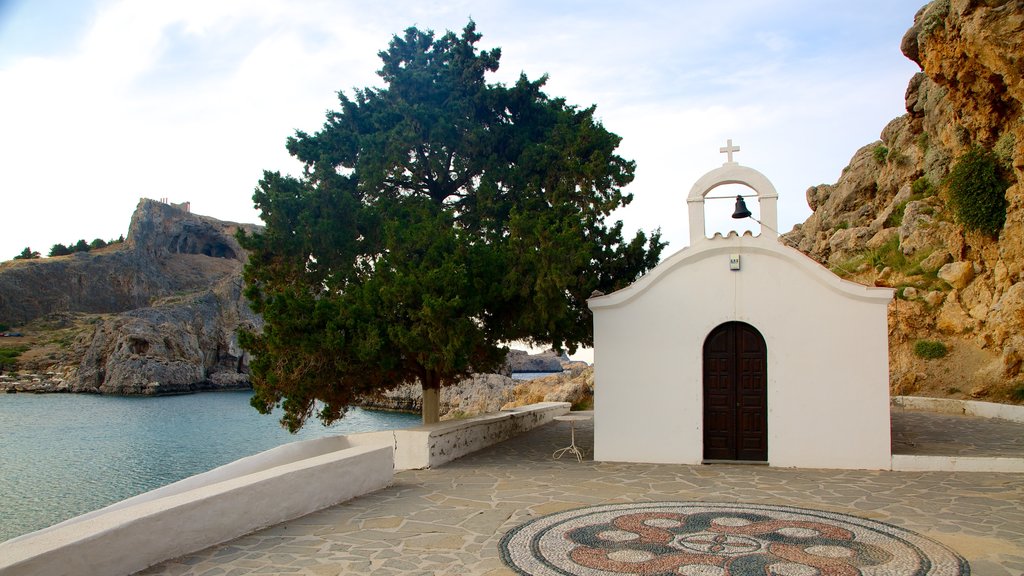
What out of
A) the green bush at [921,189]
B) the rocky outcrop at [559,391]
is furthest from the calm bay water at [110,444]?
the green bush at [921,189]

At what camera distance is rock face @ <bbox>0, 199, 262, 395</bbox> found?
59.9 m

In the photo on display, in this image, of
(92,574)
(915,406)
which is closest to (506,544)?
(92,574)

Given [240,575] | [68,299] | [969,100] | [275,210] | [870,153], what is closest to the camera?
[240,575]

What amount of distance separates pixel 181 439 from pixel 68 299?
6225cm

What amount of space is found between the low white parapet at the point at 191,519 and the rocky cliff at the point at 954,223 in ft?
43.9

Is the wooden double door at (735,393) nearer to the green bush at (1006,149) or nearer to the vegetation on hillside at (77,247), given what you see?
the green bush at (1006,149)

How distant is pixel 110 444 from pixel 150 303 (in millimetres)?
59049

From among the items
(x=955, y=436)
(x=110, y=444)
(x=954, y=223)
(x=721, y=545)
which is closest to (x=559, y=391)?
(x=955, y=436)

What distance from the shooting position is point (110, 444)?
1123 inches

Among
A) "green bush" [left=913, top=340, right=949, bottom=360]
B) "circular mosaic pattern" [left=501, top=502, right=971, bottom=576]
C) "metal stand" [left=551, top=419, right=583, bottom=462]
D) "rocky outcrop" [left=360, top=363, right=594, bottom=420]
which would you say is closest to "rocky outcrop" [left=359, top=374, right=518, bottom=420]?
"rocky outcrop" [left=360, top=363, right=594, bottom=420]

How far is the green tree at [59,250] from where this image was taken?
86.8 meters

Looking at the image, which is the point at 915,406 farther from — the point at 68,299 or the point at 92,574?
the point at 68,299

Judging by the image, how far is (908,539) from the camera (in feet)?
20.8

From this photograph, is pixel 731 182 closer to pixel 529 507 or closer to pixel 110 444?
pixel 529 507
